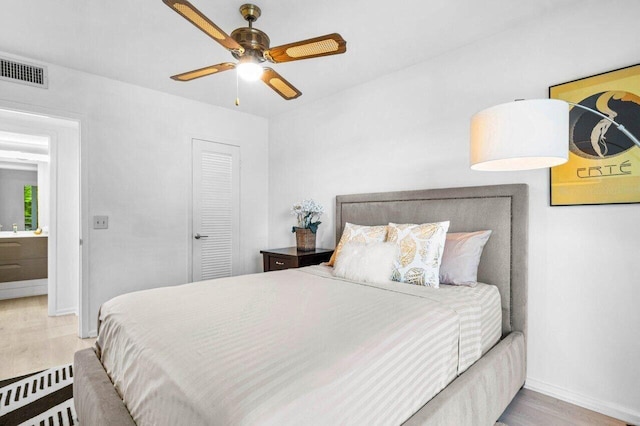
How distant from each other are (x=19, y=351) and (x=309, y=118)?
3.62 meters

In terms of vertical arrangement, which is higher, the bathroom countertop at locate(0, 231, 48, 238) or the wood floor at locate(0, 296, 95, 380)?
the bathroom countertop at locate(0, 231, 48, 238)

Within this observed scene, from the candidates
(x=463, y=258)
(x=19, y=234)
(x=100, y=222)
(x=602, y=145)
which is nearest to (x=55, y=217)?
(x=100, y=222)

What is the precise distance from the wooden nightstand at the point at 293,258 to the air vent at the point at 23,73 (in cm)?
259

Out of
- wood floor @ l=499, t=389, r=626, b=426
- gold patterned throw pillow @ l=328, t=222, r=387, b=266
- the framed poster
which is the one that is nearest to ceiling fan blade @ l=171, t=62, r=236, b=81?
gold patterned throw pillow @ l=328, t=222, r=387, b=266

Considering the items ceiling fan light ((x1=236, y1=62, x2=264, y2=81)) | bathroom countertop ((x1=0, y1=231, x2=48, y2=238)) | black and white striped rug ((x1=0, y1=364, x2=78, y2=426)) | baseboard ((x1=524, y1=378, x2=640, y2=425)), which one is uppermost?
ceiling fan light ((x1=236, y1=62, x2=264, y2=81))

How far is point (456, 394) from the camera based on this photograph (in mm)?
1354

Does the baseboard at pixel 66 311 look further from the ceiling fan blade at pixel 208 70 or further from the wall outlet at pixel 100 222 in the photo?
the ceiling fan blade at pixel 208 70

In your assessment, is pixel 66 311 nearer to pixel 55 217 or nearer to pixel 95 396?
pixel 55 217

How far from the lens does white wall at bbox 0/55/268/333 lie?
300 centimetres

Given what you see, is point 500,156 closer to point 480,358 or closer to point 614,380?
point 480,358

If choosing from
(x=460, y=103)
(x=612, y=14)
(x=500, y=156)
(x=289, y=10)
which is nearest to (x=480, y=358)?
(x=500, y=156)

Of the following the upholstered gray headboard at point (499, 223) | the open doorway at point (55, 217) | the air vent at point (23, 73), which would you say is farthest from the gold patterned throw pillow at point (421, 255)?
the air vent at point (23, 73)

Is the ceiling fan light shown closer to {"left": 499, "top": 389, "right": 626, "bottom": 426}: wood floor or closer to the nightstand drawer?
the nightstand drawer

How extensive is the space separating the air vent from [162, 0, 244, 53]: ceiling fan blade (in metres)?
2.20
